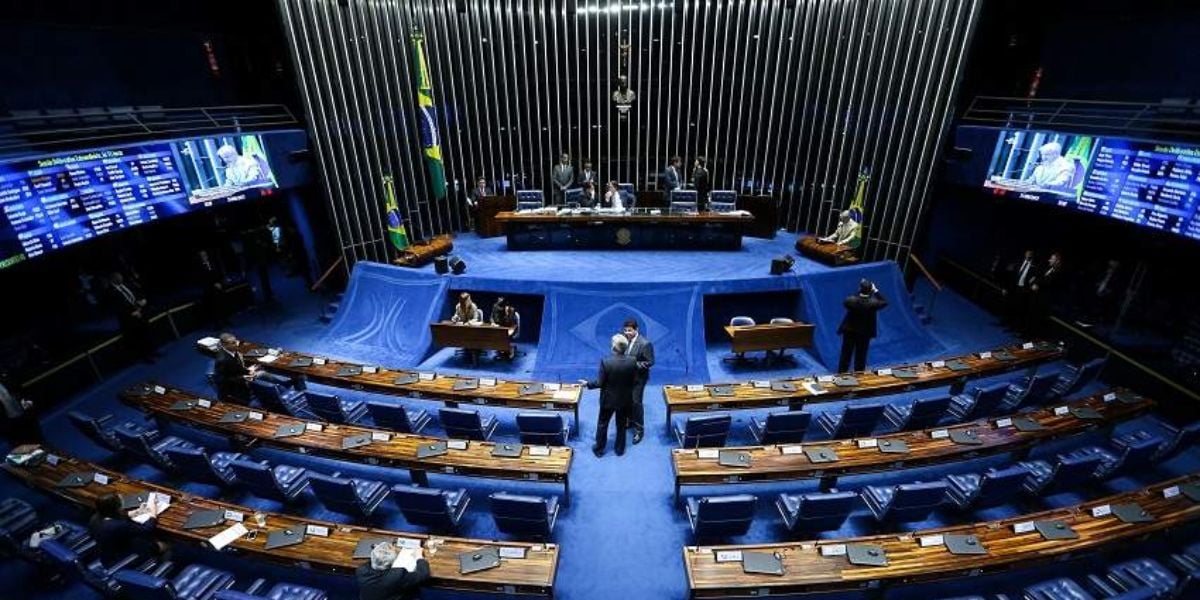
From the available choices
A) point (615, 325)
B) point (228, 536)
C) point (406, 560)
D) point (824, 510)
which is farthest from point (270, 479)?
point (824, 510)

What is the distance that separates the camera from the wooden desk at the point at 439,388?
7141 millimetres

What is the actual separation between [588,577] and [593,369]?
4.25m

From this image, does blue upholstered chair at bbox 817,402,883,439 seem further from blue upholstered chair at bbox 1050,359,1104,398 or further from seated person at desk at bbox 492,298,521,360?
seated person at desk at bbox 492,298,521,360

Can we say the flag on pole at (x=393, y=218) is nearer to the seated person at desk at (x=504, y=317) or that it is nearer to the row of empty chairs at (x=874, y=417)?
the seated person at desk at (x=504, y=317)

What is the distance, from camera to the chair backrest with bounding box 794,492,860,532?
16.6ft

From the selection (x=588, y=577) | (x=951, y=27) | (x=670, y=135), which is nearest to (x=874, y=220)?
(x=951, y=27)

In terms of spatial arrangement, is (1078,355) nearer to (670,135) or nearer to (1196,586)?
(1196,586)

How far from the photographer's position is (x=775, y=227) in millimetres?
13203

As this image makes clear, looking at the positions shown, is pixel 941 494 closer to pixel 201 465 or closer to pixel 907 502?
pixel 907 502

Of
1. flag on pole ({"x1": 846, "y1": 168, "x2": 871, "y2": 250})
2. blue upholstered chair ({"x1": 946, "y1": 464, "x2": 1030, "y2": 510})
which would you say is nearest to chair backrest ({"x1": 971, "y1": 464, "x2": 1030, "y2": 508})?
blue upholstered chair ({"x1": 946, "y1": 464, "x2": 1030, "y2": 510})

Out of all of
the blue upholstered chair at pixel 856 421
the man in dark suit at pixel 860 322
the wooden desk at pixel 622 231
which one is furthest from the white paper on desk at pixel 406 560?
the wooden desk at pixel 622 231

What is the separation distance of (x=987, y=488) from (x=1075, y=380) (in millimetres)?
3646

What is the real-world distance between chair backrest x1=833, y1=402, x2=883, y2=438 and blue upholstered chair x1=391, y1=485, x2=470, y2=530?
15.4ft

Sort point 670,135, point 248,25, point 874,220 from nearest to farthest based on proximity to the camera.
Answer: point 874,220 < point 248,25 < point 670,135
